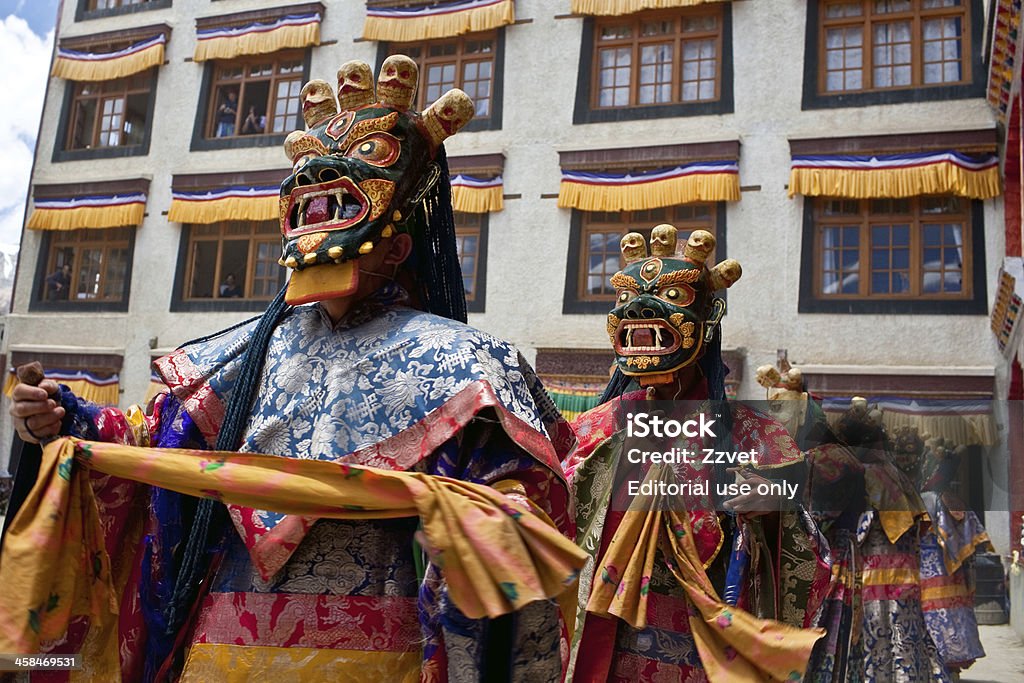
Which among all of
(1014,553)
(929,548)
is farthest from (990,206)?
(929,548)

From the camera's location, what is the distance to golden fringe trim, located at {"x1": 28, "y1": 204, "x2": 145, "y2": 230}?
17.0 meters

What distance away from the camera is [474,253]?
1502 centimetres

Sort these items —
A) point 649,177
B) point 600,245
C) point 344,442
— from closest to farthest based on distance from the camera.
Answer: point 344,442
point 649,177
point 600,245

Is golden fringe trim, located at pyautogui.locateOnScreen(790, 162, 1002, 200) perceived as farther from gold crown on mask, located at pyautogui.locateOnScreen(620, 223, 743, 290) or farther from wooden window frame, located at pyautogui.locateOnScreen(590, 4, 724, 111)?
gold crown on mask, located at pyautogui.locateOnScreen(620, 223, 743, 290)

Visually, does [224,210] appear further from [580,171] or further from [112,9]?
[580,171]

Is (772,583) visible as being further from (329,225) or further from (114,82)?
(114,82)

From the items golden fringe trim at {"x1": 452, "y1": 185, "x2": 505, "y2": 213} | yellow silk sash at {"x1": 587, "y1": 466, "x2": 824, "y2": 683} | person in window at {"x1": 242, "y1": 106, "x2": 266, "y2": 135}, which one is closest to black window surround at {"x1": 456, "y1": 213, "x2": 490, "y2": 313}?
golden fringe trim at {"x1": 452, "y1": 185, "x2": 505, "y2": 213}

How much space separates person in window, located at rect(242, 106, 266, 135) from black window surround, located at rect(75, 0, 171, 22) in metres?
2.77

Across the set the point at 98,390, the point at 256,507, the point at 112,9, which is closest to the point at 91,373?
the point at 98,390

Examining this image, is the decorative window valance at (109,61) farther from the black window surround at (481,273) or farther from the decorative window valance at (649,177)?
the decorative window valance at (649,177)

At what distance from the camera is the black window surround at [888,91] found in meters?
13.1

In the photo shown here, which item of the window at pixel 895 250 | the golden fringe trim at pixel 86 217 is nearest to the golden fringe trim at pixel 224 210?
the golden fringe trim at pixel 86 217

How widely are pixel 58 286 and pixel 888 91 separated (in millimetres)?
14303

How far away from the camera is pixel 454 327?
8.43ft
